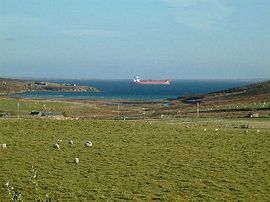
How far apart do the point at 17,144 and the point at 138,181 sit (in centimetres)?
1161

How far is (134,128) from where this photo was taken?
46.1 metres

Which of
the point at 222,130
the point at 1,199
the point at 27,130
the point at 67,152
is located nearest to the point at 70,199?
the point at 1,199

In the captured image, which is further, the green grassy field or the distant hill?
the distant hill

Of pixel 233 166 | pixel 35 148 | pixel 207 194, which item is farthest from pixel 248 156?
pixel 35 148

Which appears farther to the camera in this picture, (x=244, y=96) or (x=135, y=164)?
(x=244, y=96)

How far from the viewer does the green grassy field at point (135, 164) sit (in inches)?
975

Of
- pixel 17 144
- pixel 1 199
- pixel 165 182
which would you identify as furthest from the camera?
pixel 17 144

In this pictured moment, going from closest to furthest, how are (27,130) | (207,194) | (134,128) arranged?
1. (207,194)
2. (27,130)
3. (134,128)

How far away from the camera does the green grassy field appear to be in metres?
24.8

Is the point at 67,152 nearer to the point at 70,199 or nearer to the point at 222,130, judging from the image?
the point at 70,199

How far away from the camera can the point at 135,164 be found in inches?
1195

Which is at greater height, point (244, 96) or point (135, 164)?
point (244, 96)

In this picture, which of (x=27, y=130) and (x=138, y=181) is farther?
(x=27, y=130)

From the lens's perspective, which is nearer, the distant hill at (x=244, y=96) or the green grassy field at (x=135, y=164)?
the green grassy field at (x=135, y=164)
